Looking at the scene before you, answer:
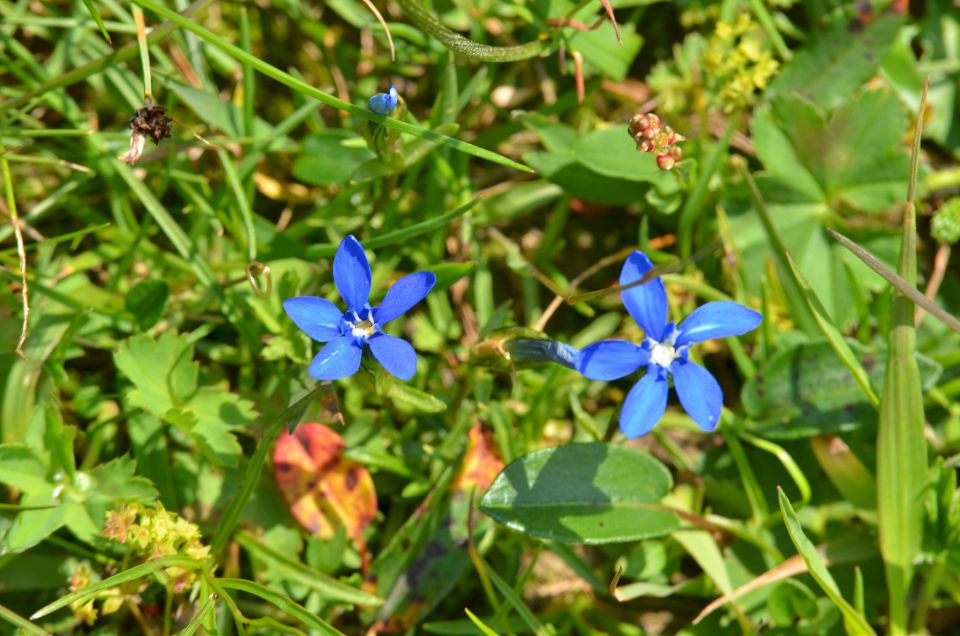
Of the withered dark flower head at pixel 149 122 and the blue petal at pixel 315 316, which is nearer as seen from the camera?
the blue petal at pixel 315 316

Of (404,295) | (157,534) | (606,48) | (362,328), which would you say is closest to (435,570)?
(157,534)

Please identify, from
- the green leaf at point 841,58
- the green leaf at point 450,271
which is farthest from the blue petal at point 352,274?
the green leaf at point 841,58

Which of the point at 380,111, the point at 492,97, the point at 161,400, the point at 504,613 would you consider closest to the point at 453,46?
the point at 380,111

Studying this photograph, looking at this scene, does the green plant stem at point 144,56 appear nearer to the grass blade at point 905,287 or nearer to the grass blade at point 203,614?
the grass blade at point 203,614

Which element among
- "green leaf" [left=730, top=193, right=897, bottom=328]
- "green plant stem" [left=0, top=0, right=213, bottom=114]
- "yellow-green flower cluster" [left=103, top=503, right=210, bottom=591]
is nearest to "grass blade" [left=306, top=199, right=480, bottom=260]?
"green plant stem" [left=0, top=0, right=213, bottom=114]

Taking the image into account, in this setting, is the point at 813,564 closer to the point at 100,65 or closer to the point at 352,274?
the point at 352,274
